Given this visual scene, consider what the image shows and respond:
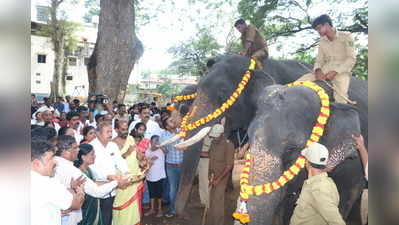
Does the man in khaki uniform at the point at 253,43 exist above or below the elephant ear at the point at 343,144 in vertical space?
above

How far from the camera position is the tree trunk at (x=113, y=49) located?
37.9ft

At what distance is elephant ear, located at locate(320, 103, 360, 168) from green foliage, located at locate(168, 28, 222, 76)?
595 inches

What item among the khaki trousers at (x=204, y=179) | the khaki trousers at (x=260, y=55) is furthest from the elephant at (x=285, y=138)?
the khaki trousers at (x=260, y=55)

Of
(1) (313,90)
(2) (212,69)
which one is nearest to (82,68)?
(2) (212,69)

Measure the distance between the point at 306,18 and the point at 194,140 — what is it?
8.29m

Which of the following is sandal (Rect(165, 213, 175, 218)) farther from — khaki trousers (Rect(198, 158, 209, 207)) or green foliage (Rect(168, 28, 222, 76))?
green foliage (Rect(168, 28, 222, 76))

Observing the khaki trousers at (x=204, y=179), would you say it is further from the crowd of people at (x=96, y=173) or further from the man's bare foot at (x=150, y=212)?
the man's bare foot at (x=150, y=212)

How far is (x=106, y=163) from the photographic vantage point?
4391 mm

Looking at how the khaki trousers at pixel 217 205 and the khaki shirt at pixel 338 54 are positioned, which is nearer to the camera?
the khaki shirt at pixel 338 54

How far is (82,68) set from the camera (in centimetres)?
3759

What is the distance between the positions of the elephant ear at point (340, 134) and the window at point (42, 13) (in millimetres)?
26372

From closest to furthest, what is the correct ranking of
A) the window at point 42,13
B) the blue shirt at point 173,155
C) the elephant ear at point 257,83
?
the elephant ear at point 257,83 < the blue shirt at point 173,155 < the window at point 42,13

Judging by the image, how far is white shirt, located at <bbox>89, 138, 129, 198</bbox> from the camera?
433 cm

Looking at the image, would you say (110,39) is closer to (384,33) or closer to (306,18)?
(306,18)
